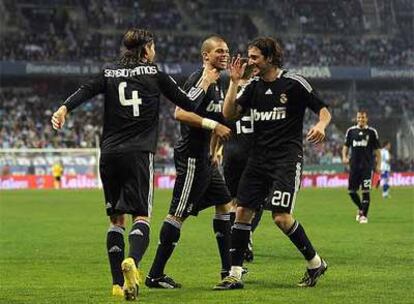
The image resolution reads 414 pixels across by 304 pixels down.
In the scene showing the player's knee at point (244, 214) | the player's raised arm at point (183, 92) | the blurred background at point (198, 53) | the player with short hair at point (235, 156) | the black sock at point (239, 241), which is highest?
the blurred background at point (198, 53)

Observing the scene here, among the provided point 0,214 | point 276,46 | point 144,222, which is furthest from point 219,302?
point 0,214

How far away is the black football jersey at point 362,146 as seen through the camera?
21547mm

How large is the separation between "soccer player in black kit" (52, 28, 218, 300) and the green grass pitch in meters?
0.76

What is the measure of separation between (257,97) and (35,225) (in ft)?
41.1

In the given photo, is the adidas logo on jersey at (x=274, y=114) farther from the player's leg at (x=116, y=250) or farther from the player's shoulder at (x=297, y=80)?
the player's leg at (x=116, y=250)

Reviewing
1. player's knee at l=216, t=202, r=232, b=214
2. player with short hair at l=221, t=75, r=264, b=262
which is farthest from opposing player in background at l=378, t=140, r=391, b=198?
player's knee at l=216, t=202, r=232, b=214

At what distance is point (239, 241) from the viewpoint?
979 centimetres

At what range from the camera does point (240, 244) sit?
9.80 meters

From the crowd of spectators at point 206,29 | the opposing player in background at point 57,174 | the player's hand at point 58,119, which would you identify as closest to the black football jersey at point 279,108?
the player's hand at point 58,119

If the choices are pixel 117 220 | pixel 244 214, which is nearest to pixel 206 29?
pixel 244 214

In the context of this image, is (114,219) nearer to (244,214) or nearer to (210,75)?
(244,214)

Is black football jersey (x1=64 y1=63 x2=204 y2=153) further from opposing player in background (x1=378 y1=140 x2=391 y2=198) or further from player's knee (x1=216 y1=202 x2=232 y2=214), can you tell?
opposing player in background (x1=378 y1=140 x2=391 y2=198)

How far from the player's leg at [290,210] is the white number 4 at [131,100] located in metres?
1.57

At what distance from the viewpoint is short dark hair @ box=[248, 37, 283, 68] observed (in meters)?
9.71
